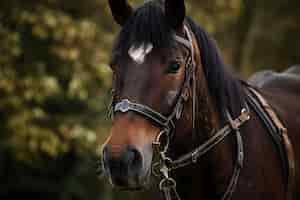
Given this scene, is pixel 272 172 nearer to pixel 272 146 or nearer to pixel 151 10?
pixel 272 146

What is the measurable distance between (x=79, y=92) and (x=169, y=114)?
6.51 metres

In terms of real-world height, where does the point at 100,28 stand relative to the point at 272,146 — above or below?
above

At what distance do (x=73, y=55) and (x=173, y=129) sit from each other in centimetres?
669

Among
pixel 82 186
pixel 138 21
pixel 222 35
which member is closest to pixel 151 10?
pixel 138 21

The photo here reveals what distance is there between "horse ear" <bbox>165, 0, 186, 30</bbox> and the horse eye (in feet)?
0.79

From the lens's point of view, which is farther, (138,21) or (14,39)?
(14,39)

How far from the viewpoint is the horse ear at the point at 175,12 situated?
4.35 m

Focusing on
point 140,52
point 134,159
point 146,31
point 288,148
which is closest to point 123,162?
point 134,159

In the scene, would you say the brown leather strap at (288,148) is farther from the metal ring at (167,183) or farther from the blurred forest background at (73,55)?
the blurred forest background at (73,55)

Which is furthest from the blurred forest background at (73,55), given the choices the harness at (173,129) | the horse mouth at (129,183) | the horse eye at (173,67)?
the horse mouth at (129,183)

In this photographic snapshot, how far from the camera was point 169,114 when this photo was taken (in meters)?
4.25

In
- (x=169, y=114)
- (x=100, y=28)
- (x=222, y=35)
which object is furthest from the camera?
(x=222, y=35)

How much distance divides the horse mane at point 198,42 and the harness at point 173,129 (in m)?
0.08

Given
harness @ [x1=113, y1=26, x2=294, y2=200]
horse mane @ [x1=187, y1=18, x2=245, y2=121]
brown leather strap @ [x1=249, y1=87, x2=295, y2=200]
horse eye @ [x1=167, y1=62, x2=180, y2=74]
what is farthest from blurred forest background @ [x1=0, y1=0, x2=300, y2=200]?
horse eye @ [x1=167, y1=62, x2=180, y2=74]
